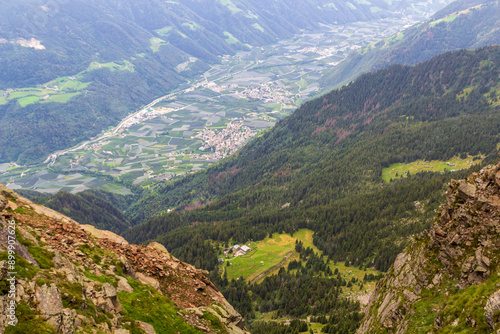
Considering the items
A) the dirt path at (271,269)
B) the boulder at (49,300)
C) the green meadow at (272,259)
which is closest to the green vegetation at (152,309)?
the boulder at (49,300)

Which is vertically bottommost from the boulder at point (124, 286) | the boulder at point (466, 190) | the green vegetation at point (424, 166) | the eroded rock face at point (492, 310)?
the boulder at point (124, 286)

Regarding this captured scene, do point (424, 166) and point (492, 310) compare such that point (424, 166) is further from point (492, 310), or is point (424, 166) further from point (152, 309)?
point (152, 309)

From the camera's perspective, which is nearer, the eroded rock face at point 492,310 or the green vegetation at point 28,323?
the green vegetation at point 28,323

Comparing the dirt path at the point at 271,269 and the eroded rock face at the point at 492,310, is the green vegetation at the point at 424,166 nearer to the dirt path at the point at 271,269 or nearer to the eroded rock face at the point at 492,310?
the dirt path at the point at 271,269

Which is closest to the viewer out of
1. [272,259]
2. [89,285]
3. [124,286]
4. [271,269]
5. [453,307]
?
[453,307]

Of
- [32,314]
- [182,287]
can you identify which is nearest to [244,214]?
[182,287]

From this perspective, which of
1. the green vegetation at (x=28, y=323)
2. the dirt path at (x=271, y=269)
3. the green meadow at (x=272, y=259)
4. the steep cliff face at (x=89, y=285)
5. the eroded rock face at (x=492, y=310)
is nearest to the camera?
the green vegetation at (x=28, y=323)

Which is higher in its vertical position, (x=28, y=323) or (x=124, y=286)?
(x=28, y=323)

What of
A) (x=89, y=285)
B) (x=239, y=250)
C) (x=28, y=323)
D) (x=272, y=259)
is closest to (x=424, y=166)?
(x=272, y=259)
